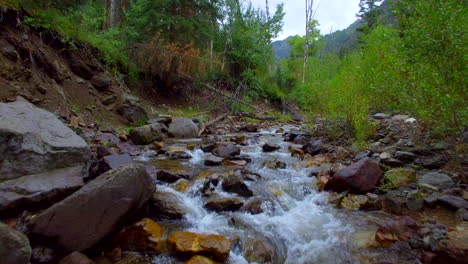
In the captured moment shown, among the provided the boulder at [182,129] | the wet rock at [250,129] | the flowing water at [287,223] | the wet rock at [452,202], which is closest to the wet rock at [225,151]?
the flowing water at [287,223]

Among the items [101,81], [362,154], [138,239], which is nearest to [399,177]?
[362,154]

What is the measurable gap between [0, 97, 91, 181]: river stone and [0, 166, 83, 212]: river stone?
238mm

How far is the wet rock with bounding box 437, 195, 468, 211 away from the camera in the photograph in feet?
12.1

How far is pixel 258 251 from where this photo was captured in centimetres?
324

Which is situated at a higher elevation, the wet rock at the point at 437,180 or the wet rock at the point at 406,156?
the wet rock at the point at 406,156

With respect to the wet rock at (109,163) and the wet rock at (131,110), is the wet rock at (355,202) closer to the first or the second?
the wet rock at (109,163)

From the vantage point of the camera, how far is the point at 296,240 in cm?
356

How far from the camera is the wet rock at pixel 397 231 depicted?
322 cm

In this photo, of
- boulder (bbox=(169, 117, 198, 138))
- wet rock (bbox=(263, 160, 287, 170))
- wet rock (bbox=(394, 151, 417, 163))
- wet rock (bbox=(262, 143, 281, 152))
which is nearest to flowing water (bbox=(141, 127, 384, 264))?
wet rock (bbox=(263, 160, 287, 170))

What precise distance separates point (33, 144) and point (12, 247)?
202 centimetres

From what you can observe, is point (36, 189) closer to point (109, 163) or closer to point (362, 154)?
point (109, 163)

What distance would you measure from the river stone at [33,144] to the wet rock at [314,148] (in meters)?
5.21

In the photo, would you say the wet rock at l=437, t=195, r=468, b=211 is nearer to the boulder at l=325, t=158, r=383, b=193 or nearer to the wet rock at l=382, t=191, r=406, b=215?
the wet rock at l=382, t=191, r=406, b=215

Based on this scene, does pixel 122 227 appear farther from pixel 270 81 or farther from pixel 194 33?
pixel 270 81
